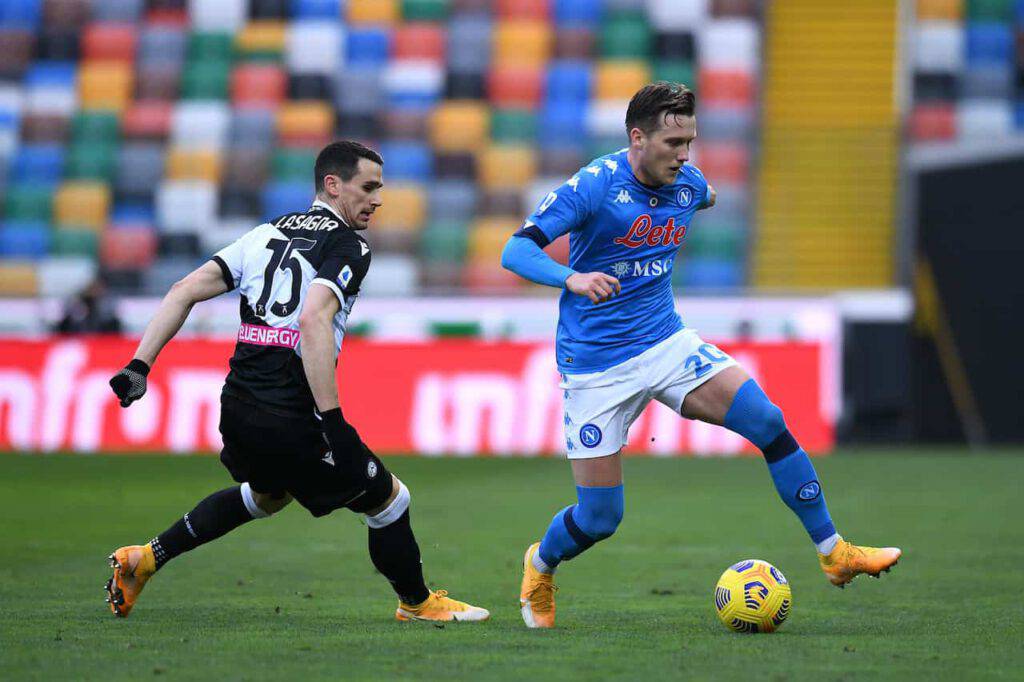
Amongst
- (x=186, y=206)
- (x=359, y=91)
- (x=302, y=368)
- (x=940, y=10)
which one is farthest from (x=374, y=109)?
(x=302, y=368)

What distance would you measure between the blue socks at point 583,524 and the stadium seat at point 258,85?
17.4 m

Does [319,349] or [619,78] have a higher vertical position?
[319,349]

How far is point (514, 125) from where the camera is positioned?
73.2 ft

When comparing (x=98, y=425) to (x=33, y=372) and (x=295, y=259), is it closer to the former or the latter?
(x=33, y=372)

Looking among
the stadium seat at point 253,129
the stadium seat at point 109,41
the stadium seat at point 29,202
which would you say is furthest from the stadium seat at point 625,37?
the stadium seat at point 29,202

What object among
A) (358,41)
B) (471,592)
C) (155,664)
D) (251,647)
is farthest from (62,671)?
(358,41)

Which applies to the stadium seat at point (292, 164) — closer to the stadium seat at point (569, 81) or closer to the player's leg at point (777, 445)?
the stadium seat at point (569, 81)

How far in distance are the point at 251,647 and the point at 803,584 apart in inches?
124

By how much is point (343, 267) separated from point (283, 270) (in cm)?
30

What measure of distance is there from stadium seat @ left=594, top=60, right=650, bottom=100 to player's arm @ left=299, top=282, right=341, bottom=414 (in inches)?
661

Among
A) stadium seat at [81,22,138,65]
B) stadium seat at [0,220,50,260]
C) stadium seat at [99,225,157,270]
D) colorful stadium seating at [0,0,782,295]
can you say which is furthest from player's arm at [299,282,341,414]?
stadium seat at [81,22,138,65]

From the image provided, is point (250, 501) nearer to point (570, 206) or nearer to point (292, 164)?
point (570, 206)

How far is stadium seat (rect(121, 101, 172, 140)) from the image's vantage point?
2278 centimetres

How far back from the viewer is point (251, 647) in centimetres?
548
